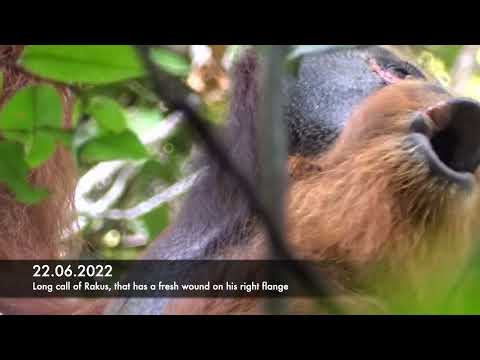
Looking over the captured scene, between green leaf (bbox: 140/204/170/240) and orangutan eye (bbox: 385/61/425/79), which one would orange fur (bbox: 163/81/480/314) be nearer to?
orangutan eye (bbox: 385/61/425/79)

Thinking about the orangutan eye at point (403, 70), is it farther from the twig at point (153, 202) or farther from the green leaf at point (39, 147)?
the green leaf at point (39, 147)

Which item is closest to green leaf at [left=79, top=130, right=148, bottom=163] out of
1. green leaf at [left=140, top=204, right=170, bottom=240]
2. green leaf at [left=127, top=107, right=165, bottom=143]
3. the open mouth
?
the open mouth

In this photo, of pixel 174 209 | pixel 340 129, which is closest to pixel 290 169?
pixel 340 129

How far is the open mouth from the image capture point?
114cm

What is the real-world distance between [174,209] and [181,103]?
1.20 meters

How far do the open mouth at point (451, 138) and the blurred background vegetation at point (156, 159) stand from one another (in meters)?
0.19

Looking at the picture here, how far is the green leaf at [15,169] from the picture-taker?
35.6 inches

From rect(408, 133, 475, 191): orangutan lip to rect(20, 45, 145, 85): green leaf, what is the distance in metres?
0.53

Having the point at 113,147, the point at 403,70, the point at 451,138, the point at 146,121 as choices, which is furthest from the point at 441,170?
the point at 146,121

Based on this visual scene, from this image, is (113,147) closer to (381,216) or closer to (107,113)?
(107,113)

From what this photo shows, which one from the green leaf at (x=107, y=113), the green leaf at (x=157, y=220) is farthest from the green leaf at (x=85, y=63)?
the green leaf at (x=157, y=220)

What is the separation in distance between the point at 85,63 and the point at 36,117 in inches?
4.0

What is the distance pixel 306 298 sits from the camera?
1.23 m
